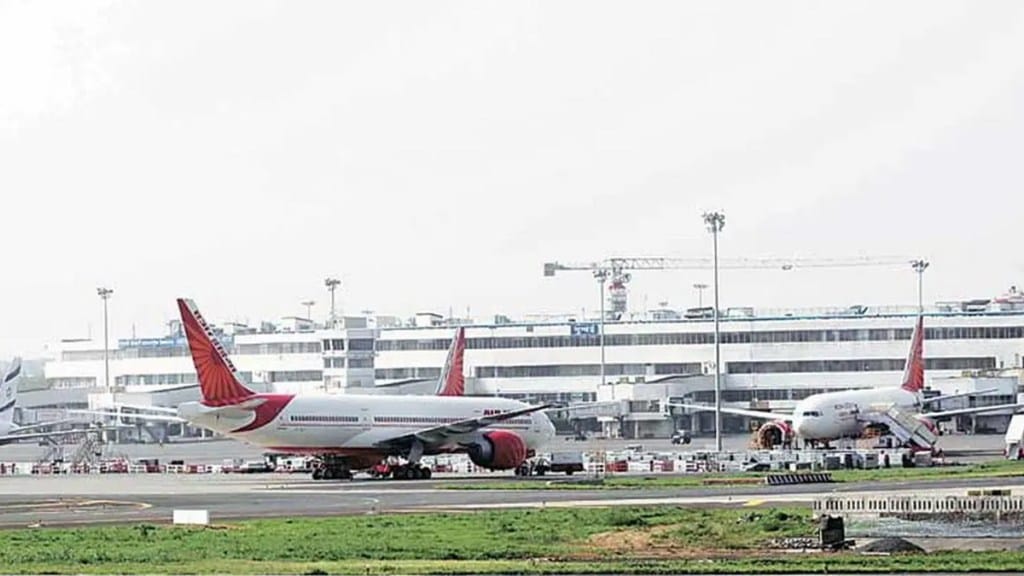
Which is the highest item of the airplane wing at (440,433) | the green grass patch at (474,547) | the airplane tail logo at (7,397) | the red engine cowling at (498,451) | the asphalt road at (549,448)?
the airplane tail logo at (7,397)

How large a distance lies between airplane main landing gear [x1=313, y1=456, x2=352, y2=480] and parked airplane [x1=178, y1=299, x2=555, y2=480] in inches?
2.0

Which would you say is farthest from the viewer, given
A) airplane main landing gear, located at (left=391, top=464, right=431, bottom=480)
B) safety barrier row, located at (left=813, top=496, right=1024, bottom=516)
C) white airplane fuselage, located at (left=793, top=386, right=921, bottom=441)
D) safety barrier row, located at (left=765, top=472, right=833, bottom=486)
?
white airplane fuselage, located at (left=793, top=386, right=921, bottom=441)

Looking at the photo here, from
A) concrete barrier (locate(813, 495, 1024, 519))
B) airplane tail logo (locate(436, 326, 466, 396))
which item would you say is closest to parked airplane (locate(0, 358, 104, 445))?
airplane tail logo (locate(436, 326, 466, 396))

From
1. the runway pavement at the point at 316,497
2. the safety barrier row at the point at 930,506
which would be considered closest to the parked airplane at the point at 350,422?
the runway pavement at the point at 316,497

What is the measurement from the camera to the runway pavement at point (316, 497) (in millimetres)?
73062

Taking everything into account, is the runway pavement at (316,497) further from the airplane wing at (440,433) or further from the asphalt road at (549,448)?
the asphalt road at (549,448)

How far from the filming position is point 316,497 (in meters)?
84.6

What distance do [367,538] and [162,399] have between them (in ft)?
437

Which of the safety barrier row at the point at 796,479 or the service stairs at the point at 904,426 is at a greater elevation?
the service stairs at the point at 904,426

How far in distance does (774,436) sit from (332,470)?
147 ft

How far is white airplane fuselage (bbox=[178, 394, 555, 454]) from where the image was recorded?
343 ft

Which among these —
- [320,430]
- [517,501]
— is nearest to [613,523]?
[517,501]

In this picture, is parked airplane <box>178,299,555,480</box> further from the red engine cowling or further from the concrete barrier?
the concrete barrier

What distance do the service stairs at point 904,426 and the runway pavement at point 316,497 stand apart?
42624mm
